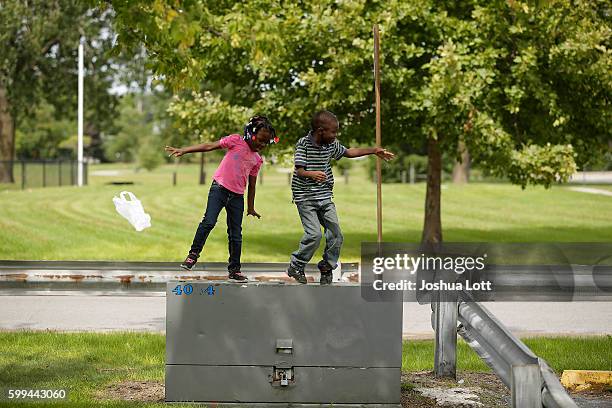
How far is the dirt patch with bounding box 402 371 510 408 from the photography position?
767 cm

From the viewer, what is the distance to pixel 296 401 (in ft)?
23.5

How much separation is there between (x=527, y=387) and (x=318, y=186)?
95.0 inches

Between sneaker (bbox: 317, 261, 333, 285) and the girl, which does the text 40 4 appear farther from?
sneaker (bbox: 317, 261, 333, 285)

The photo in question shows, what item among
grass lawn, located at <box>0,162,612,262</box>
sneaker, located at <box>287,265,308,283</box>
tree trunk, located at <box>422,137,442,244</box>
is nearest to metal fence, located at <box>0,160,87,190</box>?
grass lawn, located at <box>0,162,612,262</box>

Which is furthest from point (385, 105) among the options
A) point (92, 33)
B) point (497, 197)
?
point (92, 33)

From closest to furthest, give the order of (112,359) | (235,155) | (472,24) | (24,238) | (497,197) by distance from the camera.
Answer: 1. (235,155)
2. (112,359)
3. (472,24)
4. (24,238)
5. (497,197)

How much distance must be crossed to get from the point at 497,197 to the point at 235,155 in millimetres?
36743

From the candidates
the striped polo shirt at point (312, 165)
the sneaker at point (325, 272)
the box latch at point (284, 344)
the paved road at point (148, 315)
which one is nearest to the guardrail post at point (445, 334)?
the sneaker at point (325, 272)

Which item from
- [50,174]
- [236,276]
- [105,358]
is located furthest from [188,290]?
[50,174]

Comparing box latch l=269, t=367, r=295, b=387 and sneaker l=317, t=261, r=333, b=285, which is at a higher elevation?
sneaker l=317, t=261, r=333, b=285

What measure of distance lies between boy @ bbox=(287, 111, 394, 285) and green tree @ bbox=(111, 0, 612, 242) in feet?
34.6

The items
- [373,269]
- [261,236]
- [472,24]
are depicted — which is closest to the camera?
[373,269]

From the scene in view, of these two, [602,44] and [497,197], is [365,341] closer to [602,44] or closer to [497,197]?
[602,44]

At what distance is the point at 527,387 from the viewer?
222 inches
